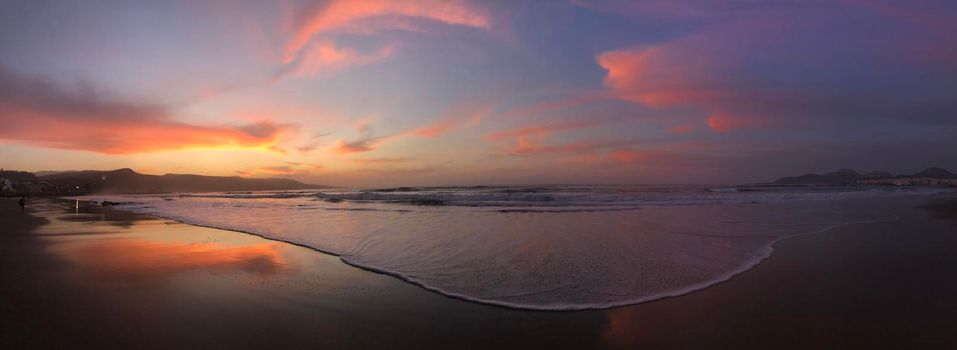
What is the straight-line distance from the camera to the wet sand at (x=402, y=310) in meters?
3.98

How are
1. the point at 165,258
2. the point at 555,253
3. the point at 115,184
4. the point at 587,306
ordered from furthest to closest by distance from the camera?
the point at 115,184 → the point at 555,253 → the point at 165,258 → the point at 587,306

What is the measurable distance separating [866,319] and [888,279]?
2.75 m

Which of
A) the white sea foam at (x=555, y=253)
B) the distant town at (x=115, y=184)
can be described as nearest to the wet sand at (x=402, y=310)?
the white sea foam at (x=555, y=253)

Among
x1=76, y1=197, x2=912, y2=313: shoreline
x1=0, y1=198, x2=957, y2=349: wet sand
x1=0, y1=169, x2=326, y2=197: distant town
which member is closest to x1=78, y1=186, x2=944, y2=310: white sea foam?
x1=76, y1=197, x2=912, y2=313: shoreline

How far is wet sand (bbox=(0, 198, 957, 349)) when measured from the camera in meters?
3.98

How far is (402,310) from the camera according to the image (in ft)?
16.1

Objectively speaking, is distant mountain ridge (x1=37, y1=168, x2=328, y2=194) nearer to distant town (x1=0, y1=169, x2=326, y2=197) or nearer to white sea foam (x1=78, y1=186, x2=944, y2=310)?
distant town (x1=0, y1=169, x2=326, y2=197)

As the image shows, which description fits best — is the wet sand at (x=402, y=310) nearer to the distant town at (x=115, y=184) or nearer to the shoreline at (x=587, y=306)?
the shoreline at (x=587, y=306)

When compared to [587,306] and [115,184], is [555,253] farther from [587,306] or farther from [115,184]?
[115,184]

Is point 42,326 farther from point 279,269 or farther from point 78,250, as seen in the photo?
point 78,250

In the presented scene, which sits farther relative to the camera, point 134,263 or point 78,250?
point 78,250

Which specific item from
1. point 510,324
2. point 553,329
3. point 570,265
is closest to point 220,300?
point 510,324

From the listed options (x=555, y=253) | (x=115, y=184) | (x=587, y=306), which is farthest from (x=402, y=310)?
(x=115, y=184)

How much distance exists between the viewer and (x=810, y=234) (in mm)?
11594
